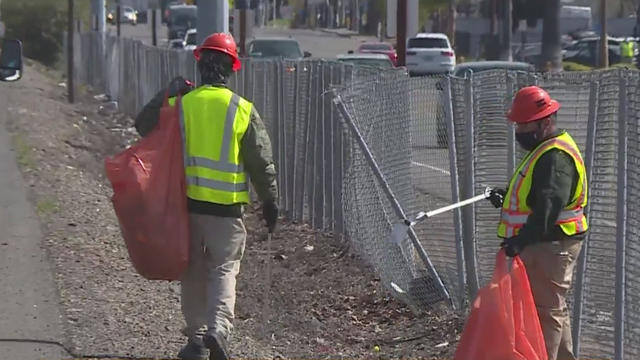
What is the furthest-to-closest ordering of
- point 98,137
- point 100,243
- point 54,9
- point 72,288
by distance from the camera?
point 54,9
point 98,137
point 100,243
point 72,288

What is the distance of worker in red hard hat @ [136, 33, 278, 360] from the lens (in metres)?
7.50

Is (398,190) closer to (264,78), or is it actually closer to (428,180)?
(428,180)

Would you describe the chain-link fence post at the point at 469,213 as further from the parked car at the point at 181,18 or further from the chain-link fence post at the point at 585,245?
the parked car at the point at 181,18

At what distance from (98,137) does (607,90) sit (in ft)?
60.5

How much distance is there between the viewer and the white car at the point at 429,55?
48.5 m

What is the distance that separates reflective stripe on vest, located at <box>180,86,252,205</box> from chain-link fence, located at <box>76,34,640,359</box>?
1.65 meters

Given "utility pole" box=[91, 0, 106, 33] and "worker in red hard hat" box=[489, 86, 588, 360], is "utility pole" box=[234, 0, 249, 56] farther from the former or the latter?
"utility pole" box=[91, 0, 106, 33]

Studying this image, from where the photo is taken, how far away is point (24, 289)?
10.0m

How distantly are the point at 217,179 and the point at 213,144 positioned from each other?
0.64ft

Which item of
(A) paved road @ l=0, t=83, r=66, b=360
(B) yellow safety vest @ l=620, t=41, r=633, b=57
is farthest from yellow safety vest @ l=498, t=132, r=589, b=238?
(B) yellow safety vest @ l=620, t=41, r=633, b=57

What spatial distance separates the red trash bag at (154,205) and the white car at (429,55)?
40.5 meters

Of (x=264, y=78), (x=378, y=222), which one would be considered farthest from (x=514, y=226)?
(x=264, y=78)

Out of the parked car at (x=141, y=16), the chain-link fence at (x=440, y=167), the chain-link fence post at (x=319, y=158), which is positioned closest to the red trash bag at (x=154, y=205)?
the chain-link fence at (x=440, y=167)

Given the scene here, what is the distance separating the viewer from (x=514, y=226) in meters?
7.03
